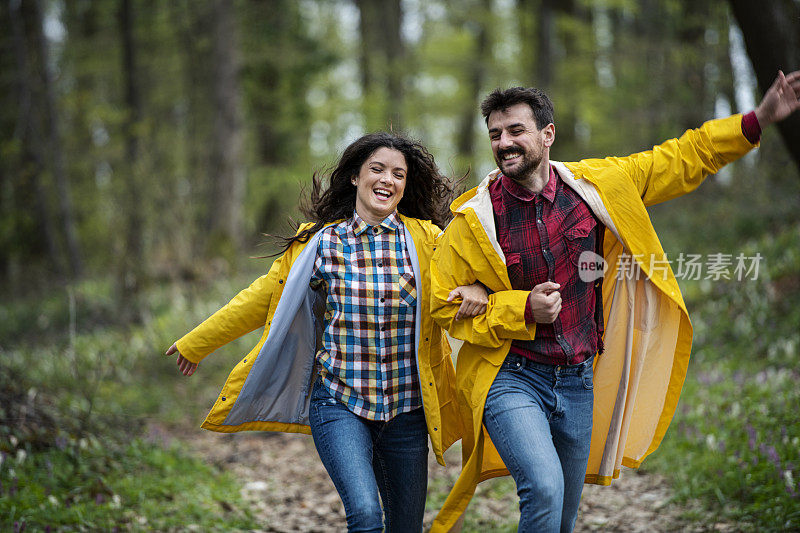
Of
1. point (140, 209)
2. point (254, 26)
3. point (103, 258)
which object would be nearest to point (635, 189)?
point (140, 209)

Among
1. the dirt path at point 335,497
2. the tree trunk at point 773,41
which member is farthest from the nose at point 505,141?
the dirt path at point 335,497

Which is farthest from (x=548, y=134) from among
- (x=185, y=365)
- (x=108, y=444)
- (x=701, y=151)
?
(x=108, y=444)

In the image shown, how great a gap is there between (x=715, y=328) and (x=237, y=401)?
7.12 metres

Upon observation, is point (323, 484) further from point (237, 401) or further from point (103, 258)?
point (103, 258)

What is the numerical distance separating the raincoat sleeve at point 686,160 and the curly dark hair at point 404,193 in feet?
3.41

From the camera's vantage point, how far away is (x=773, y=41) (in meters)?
5.09

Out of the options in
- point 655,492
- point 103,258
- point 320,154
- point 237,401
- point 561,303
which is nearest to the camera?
point 561,303

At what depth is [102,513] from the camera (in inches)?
191

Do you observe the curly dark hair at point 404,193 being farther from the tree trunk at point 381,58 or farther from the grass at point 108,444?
the tree trunk at point 381,58

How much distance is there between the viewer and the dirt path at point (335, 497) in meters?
5.15

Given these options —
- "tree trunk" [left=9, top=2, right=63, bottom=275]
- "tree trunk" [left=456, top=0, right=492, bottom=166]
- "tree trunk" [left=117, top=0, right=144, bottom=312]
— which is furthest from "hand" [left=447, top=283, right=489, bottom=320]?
"tree trunk" [left=456, top=0, right=492, bottom=166]

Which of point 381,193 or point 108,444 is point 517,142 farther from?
point 108,444

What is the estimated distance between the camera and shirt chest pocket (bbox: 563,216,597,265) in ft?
11.3

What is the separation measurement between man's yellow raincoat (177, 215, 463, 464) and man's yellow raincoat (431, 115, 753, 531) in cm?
17
